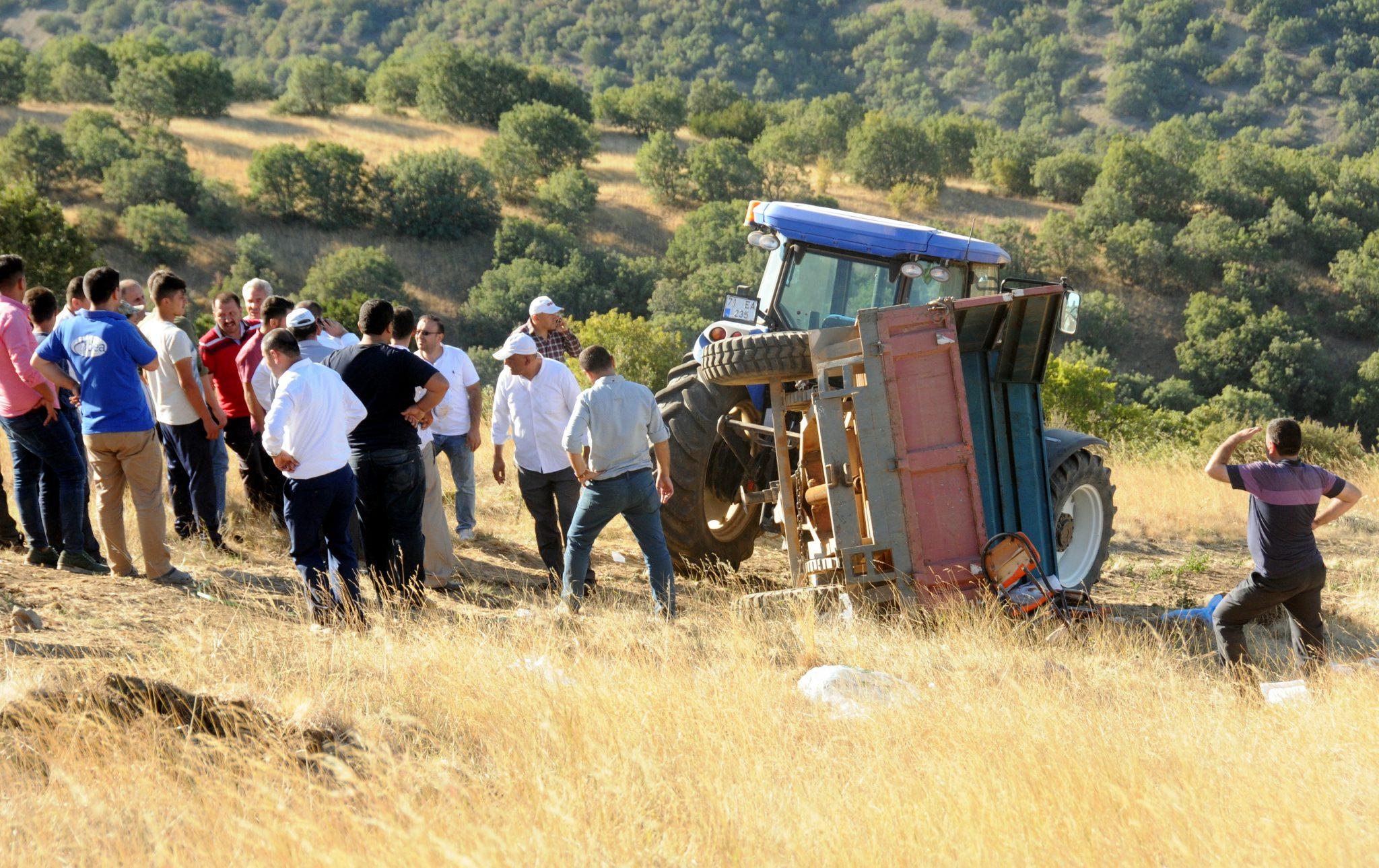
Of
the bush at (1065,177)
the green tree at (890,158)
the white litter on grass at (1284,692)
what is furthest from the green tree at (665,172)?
the white litter on grass at (1284,692)

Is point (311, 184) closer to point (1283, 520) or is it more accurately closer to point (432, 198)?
point (432, 198)

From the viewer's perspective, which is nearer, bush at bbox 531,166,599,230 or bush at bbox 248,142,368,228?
bush at bbox 248,142,368,228

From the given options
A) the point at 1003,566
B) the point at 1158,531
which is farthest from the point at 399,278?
the point at 1003,566

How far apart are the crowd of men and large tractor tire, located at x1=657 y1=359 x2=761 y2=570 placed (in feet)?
1.57

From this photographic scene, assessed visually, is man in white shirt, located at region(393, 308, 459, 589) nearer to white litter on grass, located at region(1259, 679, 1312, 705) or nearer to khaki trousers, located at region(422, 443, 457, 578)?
khaki trousers, located at region(422, 443, 457, 578)

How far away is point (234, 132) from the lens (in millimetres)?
42688

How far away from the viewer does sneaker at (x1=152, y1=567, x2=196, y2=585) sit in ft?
20.5

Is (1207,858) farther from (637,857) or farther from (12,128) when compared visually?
(12,128)

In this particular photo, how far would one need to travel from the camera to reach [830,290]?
7.57m

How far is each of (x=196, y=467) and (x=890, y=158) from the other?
138 feet

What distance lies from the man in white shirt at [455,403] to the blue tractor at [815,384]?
140cm

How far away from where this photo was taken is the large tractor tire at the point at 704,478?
685 cm

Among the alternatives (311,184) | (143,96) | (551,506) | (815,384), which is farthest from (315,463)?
(143,96)

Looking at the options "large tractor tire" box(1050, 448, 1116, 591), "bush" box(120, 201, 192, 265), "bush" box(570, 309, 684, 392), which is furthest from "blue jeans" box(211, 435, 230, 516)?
"bush" box(120, 201, 192, 265)
